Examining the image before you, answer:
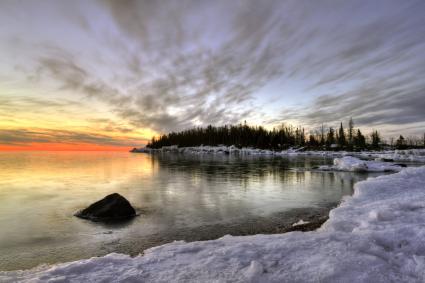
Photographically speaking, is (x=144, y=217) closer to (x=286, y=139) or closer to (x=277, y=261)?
(x=277, y=261)

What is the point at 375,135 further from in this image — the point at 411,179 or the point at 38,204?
the point at 38,204

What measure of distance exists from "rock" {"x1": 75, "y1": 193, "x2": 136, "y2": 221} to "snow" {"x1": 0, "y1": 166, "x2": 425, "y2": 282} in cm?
706

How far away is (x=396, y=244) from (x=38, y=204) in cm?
1922

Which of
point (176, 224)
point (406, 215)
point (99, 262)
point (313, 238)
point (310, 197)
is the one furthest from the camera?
point (310, 197)

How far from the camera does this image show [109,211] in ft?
46.2

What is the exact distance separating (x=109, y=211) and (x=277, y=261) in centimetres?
1054

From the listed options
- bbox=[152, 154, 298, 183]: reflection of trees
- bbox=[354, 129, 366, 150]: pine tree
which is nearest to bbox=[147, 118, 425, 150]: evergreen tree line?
bbox=[354, 129, 366, 150]: pine tree

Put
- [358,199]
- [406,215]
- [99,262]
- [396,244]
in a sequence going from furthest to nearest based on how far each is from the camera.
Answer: [358,199]
[406,215]
[396,244]
[99,262]

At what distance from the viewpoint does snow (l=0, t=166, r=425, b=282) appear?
546 centimetres

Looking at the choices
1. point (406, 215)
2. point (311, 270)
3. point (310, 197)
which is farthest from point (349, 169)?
point (311, 270)

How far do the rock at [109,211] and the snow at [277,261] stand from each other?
23.2ft

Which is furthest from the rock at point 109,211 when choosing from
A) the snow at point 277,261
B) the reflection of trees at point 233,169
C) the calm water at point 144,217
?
the reflection of trees at point 233,169

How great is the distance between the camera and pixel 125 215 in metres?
14.1

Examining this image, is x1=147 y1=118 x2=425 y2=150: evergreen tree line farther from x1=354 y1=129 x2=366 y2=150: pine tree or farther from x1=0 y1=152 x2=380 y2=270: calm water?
x1=0 y1=152 x2=380 y2=270: calm water
